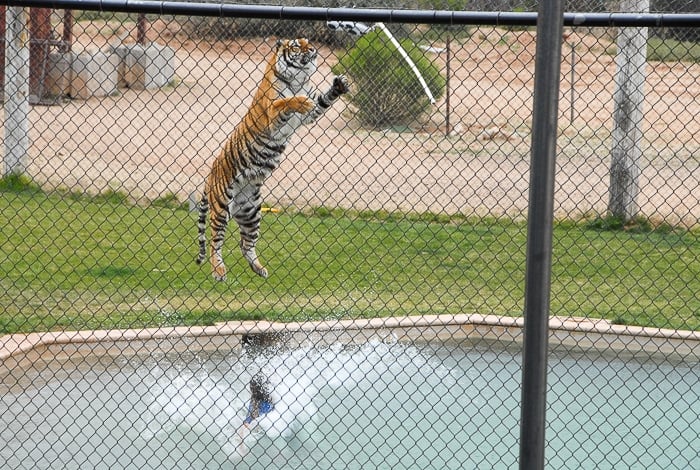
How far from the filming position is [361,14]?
397 centimetres

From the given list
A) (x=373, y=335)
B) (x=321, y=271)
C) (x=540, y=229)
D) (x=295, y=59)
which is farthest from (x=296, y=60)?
(x=540, y=229)

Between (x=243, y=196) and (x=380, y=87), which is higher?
(x=380, y=87)

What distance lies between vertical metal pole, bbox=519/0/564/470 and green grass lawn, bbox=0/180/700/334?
14.2 ft

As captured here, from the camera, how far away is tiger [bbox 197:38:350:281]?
6828 mm

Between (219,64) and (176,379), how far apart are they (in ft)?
37.4

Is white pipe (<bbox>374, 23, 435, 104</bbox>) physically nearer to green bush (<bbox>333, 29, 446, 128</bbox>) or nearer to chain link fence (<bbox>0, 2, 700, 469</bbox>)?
green bush (<bbox>333, 29, 446, 128</bbox>)

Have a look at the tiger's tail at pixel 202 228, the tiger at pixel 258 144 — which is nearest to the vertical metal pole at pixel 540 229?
the tiger at pixel 258 144

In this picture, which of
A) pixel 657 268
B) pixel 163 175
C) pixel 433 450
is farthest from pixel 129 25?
pixel 433 450

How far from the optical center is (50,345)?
6535mm

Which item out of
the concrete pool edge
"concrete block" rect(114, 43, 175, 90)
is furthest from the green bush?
the concrete pool edge

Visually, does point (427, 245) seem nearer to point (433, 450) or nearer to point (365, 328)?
point (365, 328)

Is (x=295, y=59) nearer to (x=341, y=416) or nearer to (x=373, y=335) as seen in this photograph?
(x=373, y=335)

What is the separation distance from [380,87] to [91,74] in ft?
12.6

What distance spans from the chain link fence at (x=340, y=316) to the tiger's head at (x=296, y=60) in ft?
1.26
